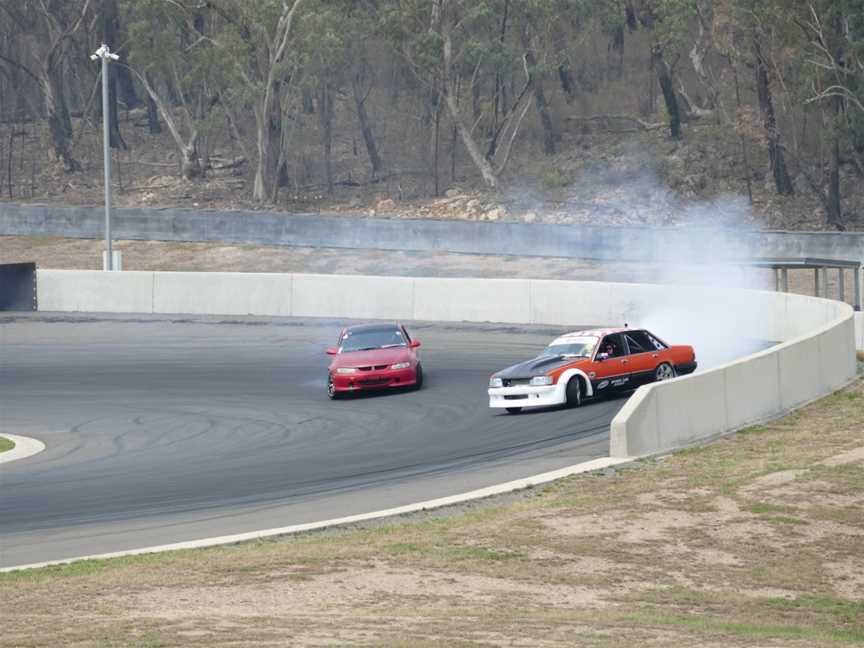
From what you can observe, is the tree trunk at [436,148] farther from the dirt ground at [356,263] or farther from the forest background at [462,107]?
the dirt ground at [356,263]

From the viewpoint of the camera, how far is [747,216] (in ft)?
214

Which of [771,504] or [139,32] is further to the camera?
[139,32]

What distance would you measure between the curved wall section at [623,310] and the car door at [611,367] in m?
2.65

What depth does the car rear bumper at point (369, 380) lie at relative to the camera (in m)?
27.1

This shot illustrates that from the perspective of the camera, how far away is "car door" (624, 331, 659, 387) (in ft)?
82.4

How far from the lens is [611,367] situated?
81.5 ft

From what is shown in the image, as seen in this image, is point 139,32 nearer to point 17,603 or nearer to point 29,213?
point 29,213

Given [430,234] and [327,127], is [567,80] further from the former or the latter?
[430,234]

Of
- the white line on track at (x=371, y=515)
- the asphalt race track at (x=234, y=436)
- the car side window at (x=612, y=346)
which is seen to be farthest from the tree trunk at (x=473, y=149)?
the white line on track at (x=371, y=515)

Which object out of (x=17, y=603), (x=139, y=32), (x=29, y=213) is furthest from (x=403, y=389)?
(x=139, y=32)

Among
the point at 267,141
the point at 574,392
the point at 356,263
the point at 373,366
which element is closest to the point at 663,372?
the point at 574,392

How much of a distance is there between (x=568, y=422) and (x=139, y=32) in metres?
54.1

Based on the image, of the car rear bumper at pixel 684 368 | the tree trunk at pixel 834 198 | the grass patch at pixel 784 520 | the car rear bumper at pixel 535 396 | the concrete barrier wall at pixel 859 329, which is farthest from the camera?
the tree trunk at pixel 834 198

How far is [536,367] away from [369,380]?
12.0 ft
